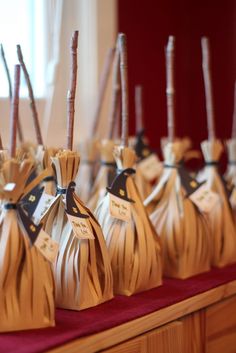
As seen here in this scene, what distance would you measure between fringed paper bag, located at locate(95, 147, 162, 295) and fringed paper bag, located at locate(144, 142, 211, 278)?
0.27 feet

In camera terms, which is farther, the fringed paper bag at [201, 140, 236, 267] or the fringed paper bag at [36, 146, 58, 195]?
the fringed paper bag at [201, 140, 236, 267]

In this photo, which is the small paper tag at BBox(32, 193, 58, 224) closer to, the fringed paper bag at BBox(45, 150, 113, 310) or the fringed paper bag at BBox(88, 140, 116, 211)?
the fringed paper bag at BBox(45, 150, 113, 310)

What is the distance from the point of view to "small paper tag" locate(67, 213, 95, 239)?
0.95 m

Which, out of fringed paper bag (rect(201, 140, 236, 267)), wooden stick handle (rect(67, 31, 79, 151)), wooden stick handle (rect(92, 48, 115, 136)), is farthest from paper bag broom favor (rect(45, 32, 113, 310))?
wooden stick handle (rect(92, 48, 115, 136))

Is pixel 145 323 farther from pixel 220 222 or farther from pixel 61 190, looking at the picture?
pixel 220 222

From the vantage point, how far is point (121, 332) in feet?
2.95

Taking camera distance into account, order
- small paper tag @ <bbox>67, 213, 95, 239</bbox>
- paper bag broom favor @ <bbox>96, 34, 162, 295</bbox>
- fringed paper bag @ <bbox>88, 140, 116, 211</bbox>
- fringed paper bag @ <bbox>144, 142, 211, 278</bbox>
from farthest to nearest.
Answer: fringed paper bag @ <bbox>88, 140, 116, 211</bbox> → fringed paper bag @ <bbox>144, 142, 211, 278</bbox> → paper bag broom favor @ <bbox>96, 34, 162, 295</bbox> → small paper tag @ <bbox>67, 213, 95, 239</bbox>

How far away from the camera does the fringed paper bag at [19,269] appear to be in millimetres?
865

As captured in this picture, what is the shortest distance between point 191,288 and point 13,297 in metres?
0.36

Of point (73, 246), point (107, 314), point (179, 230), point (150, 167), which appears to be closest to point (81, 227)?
point (73, 246)

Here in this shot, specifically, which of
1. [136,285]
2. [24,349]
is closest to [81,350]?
[24,349]

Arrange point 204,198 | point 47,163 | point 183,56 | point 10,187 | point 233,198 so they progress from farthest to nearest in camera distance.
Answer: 1. point 183,56
2. point 233,198
3. point 204,198
4. point 47,163
5. point 10,187

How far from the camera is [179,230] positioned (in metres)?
1.19

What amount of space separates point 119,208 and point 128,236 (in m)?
0.05
